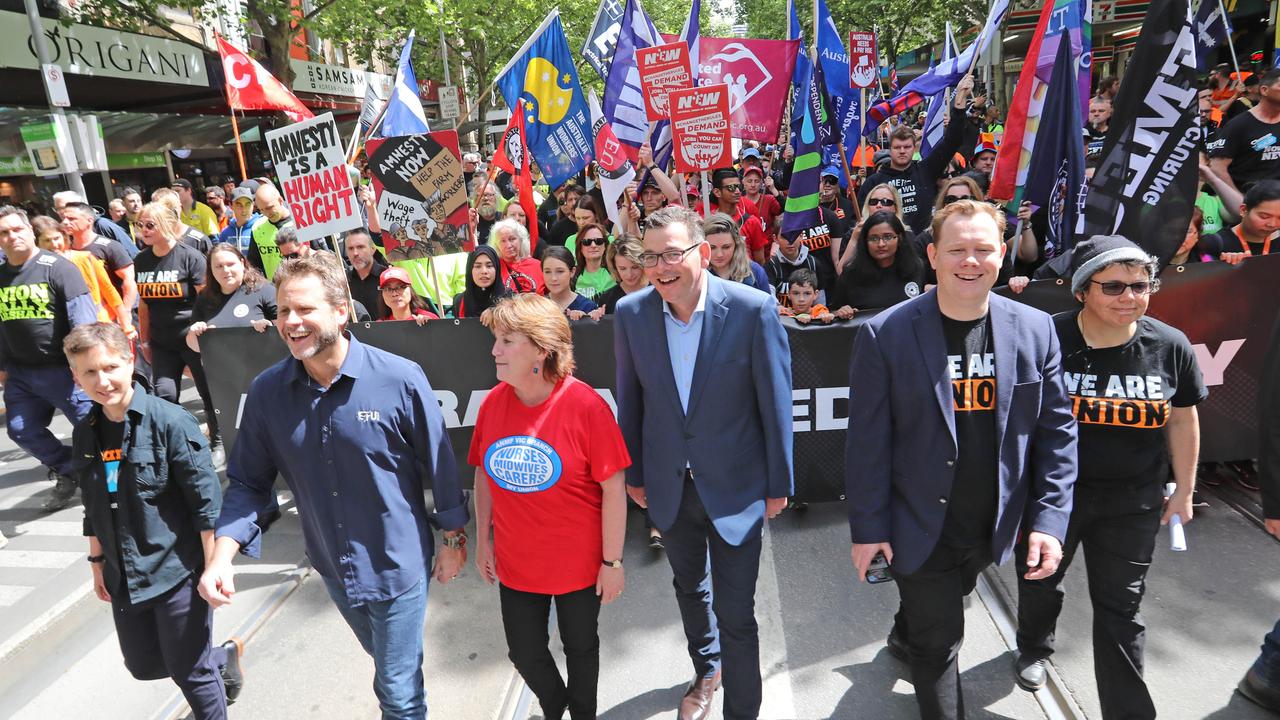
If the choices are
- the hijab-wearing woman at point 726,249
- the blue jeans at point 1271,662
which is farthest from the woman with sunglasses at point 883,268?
the blue jeans at point 1271,662

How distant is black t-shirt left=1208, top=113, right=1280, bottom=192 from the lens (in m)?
5.84

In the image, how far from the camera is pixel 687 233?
279 cm

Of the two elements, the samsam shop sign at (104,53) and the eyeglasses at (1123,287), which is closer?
the eyeglasses at (1123,287)

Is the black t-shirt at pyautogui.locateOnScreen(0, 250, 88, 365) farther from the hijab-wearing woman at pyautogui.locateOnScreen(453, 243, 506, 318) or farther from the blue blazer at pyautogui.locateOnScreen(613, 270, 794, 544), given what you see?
the blue blazer at pyautogui.locateOnScreen(613, 270, 794, 544)

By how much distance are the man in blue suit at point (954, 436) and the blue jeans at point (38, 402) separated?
5.66 m

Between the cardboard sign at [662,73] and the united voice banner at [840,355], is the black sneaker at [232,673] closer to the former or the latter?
the united voice banner at [840,355]

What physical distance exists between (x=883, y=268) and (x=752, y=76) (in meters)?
2.47

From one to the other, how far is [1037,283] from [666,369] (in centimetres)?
278

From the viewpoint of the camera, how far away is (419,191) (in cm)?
548

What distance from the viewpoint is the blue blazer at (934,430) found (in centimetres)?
256

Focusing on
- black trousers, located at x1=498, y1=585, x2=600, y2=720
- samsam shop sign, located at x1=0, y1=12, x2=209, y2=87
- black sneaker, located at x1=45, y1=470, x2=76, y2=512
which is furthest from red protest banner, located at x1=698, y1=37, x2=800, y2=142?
samsam shop sign, located at x1=0, y1=12, x2=209, y2=87

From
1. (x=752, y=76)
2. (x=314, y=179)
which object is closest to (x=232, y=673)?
(x=314, y=179)

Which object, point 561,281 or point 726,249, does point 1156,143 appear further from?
point 561,281

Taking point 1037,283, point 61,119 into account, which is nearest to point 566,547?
point 1037,283
